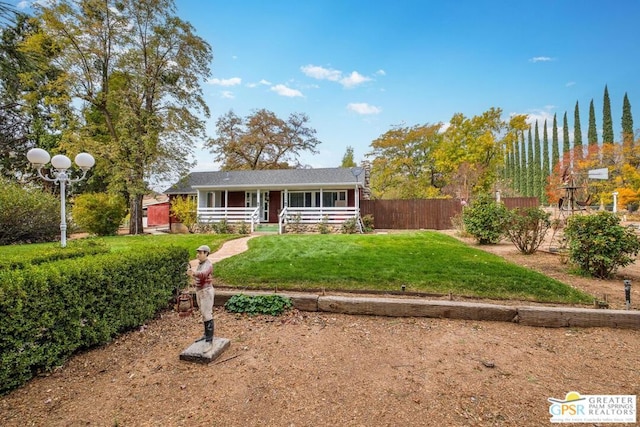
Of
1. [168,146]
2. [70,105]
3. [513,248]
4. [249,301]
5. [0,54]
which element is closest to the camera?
[0,54]

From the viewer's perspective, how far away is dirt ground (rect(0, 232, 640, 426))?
6.84 ft

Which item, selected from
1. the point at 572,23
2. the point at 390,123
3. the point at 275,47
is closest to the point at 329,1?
the point at 275,47

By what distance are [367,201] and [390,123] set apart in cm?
1254

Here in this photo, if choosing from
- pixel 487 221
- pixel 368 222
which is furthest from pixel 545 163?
pixel 487 221

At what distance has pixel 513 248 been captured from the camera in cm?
948

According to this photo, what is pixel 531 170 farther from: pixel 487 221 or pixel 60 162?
pixel 60 162

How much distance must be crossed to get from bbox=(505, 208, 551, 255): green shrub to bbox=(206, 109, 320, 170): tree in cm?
2313

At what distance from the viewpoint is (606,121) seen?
108 feet

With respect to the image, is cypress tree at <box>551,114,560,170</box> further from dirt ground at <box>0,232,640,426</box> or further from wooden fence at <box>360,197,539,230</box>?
dirt ground at <box>0,232,640,426</box>

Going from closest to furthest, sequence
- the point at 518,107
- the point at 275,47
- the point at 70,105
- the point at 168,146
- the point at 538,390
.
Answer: the point at 538,390 < the point at 275,47 < the point at 70,105 < the point at 168,146 < the point at 518,107

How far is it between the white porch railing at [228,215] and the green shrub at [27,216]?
645 centimetres

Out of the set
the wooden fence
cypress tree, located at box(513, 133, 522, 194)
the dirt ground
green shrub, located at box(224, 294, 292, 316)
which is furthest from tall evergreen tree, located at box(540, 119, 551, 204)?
green shrub, located at box(224, 294, 292, 316)

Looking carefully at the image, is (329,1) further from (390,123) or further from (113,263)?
(390,123)

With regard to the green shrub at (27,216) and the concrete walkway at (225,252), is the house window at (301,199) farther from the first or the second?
the green shrub at (27,216)
